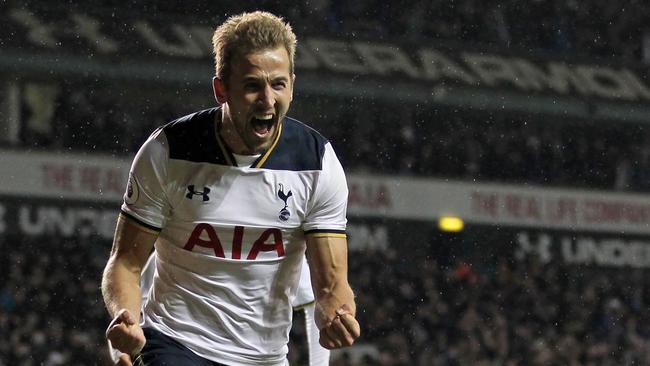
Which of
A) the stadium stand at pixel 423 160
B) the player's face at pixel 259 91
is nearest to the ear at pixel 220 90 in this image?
the player's face at pixel 259 91

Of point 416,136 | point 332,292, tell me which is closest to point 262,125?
point 332,292

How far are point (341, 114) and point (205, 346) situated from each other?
11660 millimetres

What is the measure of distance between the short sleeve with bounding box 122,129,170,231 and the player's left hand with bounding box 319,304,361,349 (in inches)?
18.0

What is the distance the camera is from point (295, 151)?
294 cm

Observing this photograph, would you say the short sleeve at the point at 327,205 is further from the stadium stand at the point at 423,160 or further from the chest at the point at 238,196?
the stadium stand at the point at 423,160

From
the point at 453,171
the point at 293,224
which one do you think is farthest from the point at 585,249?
the point at 293,224

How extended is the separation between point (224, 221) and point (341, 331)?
0.39m

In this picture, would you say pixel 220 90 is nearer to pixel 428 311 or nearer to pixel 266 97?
pixel 266 97

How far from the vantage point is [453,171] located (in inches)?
587

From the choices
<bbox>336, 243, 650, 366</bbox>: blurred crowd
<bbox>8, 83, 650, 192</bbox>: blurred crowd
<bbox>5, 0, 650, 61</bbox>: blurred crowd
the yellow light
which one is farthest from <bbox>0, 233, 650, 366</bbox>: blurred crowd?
<bbox>5, 0, 650, 61</bbox>: blurred crowd

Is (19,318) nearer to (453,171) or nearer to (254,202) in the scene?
(453,171)

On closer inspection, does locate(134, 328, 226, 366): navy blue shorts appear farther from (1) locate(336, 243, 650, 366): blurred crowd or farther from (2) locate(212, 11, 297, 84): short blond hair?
(1) locate(336, 243, 650, 366): blurred crowd

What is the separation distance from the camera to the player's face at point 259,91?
2.74 metres

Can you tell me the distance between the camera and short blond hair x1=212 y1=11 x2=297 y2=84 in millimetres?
2750
